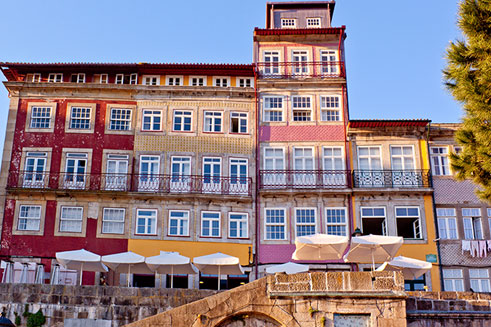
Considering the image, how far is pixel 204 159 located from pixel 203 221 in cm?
267

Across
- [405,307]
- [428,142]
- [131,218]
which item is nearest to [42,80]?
[131,218]

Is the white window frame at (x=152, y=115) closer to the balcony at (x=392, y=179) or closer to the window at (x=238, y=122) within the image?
the window at (x=238, y=122)

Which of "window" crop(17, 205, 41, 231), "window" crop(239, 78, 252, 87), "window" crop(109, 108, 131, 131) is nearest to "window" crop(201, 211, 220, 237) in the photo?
"window" crop(109, 108, 131, 131)

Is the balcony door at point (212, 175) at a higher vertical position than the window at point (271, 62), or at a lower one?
lower

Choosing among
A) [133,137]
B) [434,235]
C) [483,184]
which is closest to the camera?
[483,184]

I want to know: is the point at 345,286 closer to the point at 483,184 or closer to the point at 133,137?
the point at 483,184

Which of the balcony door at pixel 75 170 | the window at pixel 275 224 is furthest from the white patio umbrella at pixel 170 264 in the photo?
the balcony door at pixel 75 170

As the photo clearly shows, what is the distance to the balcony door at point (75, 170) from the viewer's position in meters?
26.0

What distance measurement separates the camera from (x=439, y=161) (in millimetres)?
26328

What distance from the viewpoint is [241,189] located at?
26.1 meters

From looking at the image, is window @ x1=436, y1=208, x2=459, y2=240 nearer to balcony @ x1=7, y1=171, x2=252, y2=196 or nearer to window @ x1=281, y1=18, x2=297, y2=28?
balcony @ x1=7, y1=171, x2=252, y2=196

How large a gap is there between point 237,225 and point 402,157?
24.0ft

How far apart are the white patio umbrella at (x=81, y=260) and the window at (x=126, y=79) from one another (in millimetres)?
8819

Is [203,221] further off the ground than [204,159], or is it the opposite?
[204,159]
